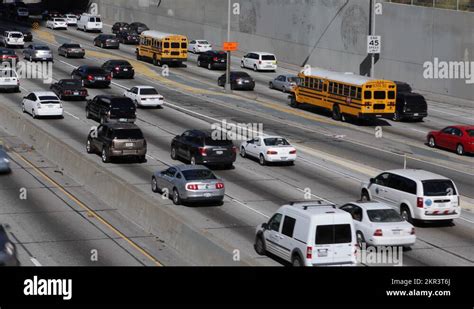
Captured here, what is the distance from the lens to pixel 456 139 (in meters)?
48.0

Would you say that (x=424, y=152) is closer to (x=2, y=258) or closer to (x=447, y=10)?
(x=447, y=10)

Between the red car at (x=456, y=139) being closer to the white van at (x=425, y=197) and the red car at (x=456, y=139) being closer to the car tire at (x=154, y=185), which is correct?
the white van at (x=425, y=197)

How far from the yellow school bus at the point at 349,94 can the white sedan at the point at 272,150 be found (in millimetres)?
13338

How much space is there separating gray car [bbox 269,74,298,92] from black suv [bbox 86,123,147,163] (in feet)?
93.4

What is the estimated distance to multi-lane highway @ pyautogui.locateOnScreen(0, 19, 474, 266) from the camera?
28.2 meters

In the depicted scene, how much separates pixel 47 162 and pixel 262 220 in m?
13.8

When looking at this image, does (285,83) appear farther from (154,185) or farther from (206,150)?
(154,185)

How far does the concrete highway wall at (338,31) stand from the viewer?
66875mm

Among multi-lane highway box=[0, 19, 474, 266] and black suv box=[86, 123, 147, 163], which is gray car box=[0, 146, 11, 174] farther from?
black suv box=[86, 123, 147, 163]

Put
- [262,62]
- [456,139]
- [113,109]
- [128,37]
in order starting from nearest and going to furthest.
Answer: [456,139]
[113,109]
[262,62]
[128,37]

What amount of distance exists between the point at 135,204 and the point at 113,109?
18503 mm

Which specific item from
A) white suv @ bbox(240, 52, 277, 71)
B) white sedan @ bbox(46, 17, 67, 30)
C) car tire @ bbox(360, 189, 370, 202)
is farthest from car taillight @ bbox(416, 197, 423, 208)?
white sedan @ bbox(46, 17, 67, 30)

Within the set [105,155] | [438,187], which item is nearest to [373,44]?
[105,155]

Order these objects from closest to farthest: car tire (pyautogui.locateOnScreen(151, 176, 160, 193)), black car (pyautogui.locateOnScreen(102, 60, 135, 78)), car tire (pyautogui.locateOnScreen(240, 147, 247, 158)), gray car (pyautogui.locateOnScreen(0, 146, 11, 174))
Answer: car tire (pyautogui.locateOnScreen(151, 176, 160, 193)) → gray car (pyautogui.locateOnScreen(0, 146, 11, 174)) → car tire (pyautogui.locateOnScreen(240, 147, 247, 158)) → black car (pyautogui.locateOnScreen(102, 60, 135, 78))
